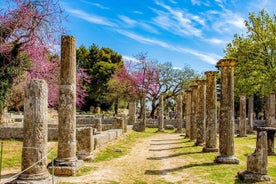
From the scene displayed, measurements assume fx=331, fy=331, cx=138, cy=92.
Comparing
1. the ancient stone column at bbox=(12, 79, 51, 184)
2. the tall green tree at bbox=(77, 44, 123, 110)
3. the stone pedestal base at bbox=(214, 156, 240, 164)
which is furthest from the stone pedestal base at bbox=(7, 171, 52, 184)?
the tall green tree at bbox=(77, 44, 123, 110)

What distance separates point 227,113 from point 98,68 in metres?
42.1

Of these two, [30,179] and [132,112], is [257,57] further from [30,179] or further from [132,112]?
[30,179]

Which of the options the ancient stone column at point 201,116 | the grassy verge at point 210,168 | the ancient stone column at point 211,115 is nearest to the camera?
the grassy verge at point 210,168

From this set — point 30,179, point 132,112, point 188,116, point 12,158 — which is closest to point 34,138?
point 30,179

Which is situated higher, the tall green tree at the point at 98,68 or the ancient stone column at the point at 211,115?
the tall green tree at the point at 98,68

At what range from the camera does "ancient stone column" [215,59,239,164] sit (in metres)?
13.3

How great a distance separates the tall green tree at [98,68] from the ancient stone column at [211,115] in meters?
34.0

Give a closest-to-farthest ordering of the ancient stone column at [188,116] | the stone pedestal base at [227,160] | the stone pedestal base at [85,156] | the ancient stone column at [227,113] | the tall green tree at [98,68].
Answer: the stone pedestal base at [227,160] → the ancient stone column at [227,113] → the stone pedestal base at [85,156] → the ancient stone column at [188,116] → the tall green tree at [98,68]

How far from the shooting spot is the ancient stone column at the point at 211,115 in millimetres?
16031

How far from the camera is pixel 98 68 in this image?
5416 cm

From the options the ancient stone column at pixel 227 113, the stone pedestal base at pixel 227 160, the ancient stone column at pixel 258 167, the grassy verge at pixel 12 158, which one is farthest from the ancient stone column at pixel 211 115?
the grassy verge at pixel 12 158

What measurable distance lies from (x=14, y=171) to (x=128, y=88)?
31643 millimetres

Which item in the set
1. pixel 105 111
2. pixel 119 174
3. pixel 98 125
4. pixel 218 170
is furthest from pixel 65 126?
pixel 105 111

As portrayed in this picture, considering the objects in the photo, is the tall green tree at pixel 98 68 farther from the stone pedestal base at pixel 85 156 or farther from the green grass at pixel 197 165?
the stone pedestal base at pixel 85 156
